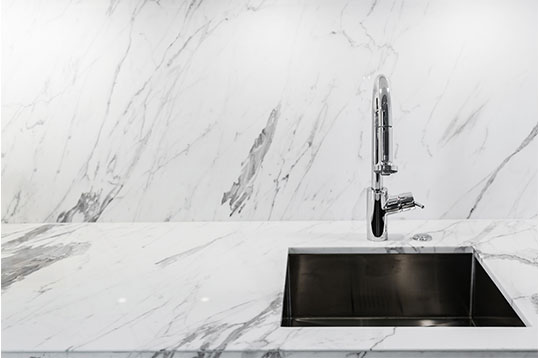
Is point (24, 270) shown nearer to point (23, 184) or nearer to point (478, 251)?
point (23, 184)

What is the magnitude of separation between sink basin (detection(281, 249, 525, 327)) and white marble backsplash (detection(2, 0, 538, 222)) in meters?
0.22

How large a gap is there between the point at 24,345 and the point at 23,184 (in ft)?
2.58

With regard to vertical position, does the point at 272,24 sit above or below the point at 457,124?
above

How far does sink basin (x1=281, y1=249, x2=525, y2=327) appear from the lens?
1.37 metres

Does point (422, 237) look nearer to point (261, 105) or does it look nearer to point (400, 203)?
point (400, 203)

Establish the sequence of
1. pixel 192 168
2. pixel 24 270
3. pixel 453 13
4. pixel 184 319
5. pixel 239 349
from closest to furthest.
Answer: pixel 239 349
pixel 184 319
pixel 24 270
pixel 453 13
pixel 192 168

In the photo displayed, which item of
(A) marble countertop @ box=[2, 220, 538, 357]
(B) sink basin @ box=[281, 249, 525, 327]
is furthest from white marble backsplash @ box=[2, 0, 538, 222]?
(B) sink basin @ box=[281, 249, 525, 327]

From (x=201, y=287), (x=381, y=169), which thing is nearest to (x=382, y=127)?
(x=381, y=169)

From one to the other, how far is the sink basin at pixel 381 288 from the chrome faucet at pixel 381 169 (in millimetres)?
83

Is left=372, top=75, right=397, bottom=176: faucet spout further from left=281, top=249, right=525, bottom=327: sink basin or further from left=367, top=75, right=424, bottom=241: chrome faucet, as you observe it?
left=281, top=249, right=525, bottom=327: sink basin

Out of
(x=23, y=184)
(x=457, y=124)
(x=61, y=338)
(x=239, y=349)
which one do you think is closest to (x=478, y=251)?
(x=457, y=124)

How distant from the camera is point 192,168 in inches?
62.1

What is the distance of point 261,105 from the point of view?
5.05 feet

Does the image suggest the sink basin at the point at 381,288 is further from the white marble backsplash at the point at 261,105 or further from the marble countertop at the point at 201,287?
the white marble backsplash at the point at 261,105
